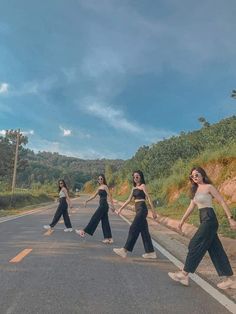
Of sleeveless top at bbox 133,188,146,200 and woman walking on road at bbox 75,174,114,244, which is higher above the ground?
sleeveless top at bbox 133,188,146,200

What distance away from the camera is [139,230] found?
1047 cm

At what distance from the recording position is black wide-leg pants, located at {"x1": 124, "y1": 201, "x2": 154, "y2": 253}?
1036cm

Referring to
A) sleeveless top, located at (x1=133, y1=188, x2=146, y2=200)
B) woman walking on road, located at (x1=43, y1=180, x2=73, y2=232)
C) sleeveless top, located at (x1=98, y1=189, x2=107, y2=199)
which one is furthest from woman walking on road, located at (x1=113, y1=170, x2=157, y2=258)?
woman walking on road, located at (x1=43, y1=180, x2=73, y2=232)

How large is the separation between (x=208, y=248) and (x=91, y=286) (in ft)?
6.25

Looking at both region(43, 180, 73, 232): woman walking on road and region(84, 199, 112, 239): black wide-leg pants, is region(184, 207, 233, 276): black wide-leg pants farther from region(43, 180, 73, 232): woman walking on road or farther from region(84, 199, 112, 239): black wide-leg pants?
region(43, 180, 73, 232): woman walking on road

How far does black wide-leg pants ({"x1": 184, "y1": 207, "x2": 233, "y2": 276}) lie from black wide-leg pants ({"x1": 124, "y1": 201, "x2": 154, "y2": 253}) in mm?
2866

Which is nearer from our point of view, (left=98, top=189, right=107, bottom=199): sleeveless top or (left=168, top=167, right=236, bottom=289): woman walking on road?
(left=168, top=167, right=236, bottom=289): woman walking on road

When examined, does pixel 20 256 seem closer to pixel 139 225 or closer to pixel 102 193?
pixel 139 225

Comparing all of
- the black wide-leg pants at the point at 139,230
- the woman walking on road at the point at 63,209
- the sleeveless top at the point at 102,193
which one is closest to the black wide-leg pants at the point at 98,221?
the sleeveless top at the point at 102,193

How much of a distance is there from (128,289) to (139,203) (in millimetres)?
3799

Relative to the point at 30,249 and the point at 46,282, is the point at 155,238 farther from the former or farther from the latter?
the point at 46,282

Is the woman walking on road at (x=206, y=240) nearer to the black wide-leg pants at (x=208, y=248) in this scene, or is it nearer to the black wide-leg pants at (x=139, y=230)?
the black wide-leg pants at (x=208, y=248)

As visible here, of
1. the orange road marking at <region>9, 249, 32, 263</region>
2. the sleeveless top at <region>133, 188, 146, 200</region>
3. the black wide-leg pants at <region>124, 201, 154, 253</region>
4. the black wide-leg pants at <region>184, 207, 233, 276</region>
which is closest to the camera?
the black wide-leg pants at <region>184, 207, 233, 276</region>

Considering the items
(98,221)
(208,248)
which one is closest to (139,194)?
(98,221)
